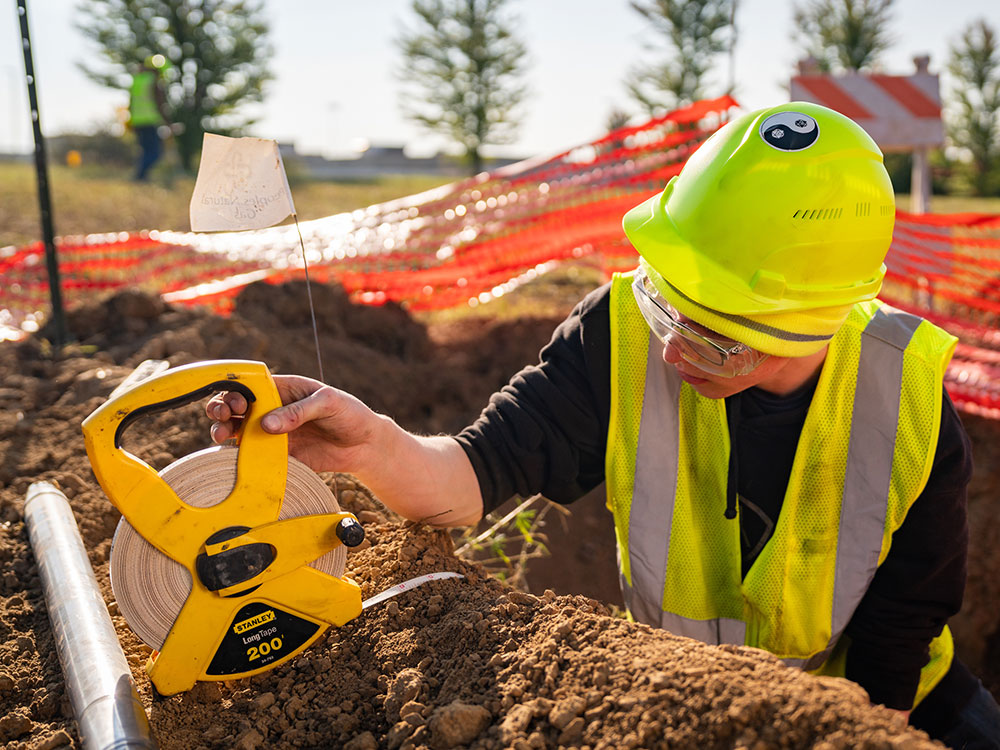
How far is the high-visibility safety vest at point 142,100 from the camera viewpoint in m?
14.9

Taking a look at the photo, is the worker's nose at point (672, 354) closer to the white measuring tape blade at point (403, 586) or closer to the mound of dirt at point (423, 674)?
the mound of dirt at point (423, 674)

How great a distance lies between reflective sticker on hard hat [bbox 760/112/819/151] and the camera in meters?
1.61

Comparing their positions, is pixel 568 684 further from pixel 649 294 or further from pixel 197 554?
pixel 649 294

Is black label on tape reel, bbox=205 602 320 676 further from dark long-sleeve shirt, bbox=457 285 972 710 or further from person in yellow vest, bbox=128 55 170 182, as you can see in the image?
person in yellow vest, bbox=128 55 170 182

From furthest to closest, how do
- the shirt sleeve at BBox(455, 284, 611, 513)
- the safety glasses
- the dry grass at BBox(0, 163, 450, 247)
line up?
the dry grass at BBox(0, 163, 450, 247) < the shirt sleeve at BBox(455, 284, 611, 513) < the safety glasses

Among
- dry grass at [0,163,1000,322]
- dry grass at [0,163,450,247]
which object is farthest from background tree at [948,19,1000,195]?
dry grass at [0,163,450,247]

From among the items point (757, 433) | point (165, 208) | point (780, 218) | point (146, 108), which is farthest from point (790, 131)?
point (146, 108)

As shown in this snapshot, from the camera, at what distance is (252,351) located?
3.42 meters

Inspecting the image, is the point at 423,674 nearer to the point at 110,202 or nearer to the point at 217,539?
the point at 217,539

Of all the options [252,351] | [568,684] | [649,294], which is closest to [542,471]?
[649,294]

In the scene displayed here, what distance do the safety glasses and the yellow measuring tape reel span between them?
2.39 feet

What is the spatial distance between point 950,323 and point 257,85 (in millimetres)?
19403

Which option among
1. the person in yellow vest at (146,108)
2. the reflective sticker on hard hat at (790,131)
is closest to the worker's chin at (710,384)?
the reflective sticker on hard hat at (790,131)

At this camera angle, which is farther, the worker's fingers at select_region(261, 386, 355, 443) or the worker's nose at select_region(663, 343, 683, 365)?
the worker's nose at select_region(663, 343, 683, 365)
